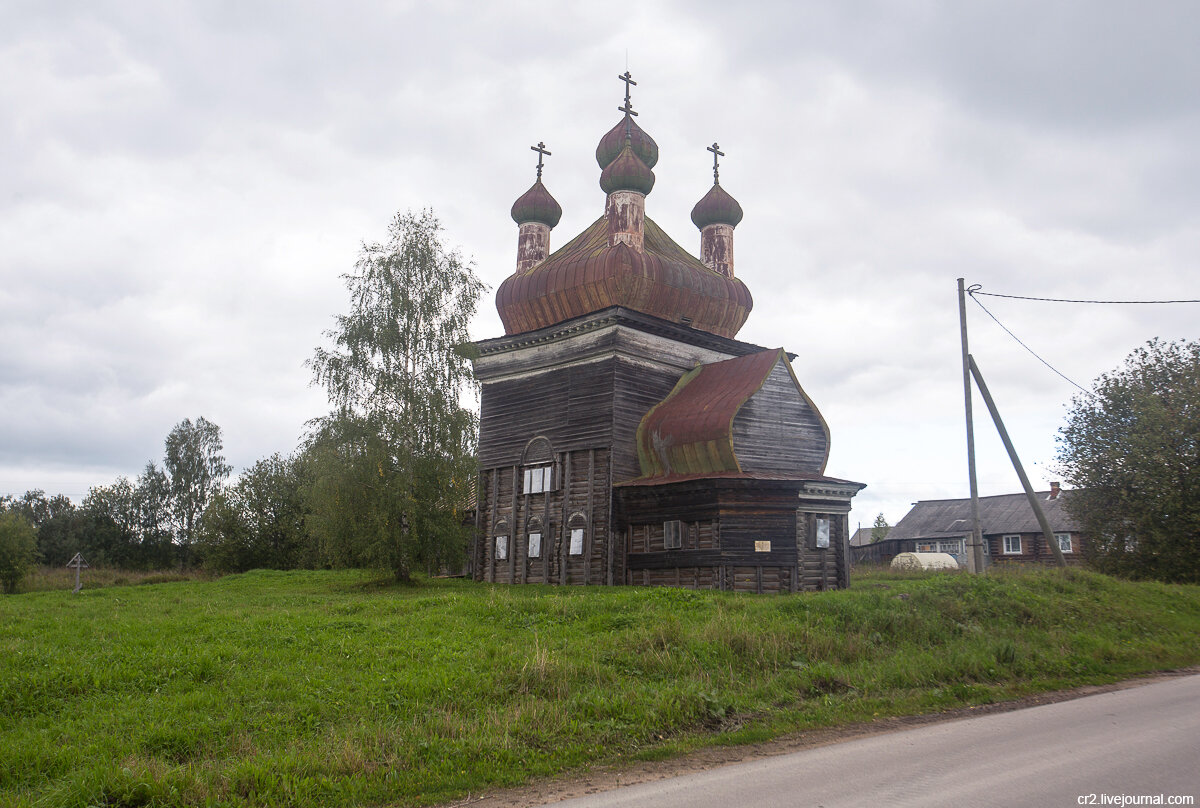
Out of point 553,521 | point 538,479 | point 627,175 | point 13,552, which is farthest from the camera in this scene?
point 13,552

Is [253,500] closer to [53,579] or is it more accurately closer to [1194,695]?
[53,579]

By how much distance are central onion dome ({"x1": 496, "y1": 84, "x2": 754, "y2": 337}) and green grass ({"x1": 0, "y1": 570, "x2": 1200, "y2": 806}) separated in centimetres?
1064

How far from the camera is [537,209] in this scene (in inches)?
1200

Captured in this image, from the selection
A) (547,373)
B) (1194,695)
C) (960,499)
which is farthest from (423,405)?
(960,499)

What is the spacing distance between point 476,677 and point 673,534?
1194cm

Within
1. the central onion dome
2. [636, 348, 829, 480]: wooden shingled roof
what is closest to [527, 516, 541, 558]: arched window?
[636, 348, 829, 480]: wooden shingled roof

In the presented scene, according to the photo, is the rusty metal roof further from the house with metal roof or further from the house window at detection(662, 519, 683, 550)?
the house with metal roof

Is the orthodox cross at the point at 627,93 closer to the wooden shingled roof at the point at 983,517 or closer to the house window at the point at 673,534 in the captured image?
the house window at the point at 673,534

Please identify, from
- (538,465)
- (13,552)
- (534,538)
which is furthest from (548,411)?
(13,552)

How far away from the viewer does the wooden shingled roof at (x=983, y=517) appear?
153 feet

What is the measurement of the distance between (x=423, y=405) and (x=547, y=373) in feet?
13.6

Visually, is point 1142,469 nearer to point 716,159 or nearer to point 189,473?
point 716,159

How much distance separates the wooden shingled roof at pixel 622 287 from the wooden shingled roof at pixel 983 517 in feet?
88.4

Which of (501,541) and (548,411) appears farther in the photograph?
(501,541)
